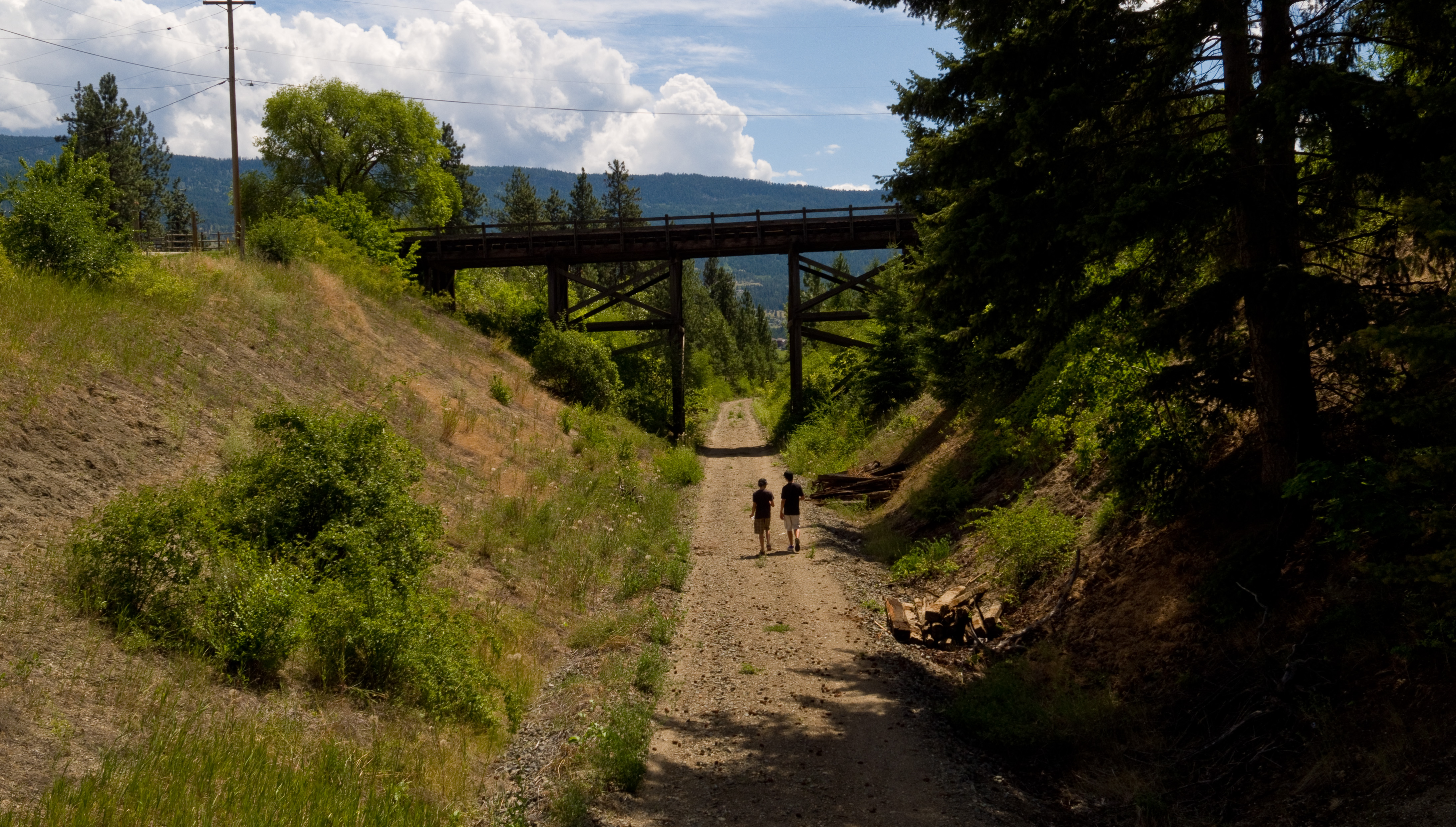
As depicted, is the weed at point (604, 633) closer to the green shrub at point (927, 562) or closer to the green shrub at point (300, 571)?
the green shrub at point (300, 571)

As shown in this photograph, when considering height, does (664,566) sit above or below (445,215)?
below

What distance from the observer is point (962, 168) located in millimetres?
8648

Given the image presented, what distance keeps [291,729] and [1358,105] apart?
883cm

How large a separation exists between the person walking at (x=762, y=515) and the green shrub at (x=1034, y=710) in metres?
6.70

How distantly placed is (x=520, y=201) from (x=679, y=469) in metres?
54.3

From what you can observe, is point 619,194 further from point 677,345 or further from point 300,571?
point 300,571

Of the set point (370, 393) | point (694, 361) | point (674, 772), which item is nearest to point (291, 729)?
point (674, 772)

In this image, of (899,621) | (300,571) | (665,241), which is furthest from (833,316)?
(300,571)

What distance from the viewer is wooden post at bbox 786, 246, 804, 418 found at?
3159cm

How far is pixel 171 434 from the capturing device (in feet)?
37.5

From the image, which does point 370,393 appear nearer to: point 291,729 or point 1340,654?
point 291,729

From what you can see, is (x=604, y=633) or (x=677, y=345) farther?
(x=677, y=345)

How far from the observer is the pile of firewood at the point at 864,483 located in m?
20.2

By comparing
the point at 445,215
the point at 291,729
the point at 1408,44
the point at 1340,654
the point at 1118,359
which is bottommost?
→ the point at 291,729
